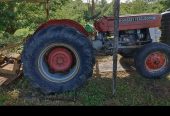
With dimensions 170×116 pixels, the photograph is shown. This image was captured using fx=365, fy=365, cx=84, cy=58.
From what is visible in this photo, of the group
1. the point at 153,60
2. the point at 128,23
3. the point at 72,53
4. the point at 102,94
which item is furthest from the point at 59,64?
the point at 153,60

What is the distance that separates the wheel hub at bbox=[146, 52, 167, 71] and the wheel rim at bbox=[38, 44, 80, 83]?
55.9 inches

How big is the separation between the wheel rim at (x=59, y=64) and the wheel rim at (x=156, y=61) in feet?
4.60

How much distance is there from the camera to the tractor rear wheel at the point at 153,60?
21.1 ft

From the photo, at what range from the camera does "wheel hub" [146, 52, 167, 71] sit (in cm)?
651

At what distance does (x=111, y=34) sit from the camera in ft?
22.2

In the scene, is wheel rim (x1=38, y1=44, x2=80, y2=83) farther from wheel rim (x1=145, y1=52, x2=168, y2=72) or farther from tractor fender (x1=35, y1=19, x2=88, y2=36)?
wheel rim (x1=145, y1=52, x2=168, y2=72)

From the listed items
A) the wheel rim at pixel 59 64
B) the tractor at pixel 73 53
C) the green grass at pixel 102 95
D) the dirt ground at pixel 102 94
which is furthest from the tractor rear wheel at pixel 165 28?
the wheel rim at pixel 59 64

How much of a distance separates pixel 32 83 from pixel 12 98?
0.40 meters

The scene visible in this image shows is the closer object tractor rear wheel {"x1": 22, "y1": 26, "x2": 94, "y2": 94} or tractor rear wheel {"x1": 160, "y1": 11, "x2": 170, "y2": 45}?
tractor rear wheel {"x1": 22, "y1": 26, "x2": 94, "y2": 94}

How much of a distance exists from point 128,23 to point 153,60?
819 millimetres

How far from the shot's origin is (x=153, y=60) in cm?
653

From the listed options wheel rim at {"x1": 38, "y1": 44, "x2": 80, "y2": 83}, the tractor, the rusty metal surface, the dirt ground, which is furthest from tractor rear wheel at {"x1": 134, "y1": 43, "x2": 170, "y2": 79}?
the rusty metal surface
